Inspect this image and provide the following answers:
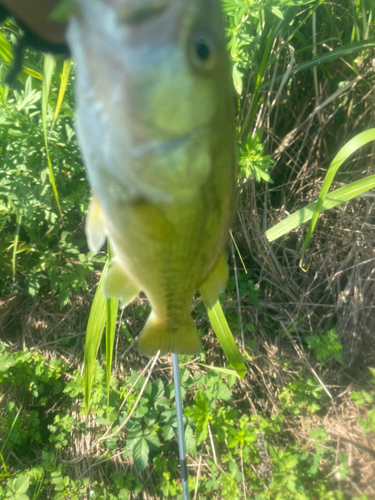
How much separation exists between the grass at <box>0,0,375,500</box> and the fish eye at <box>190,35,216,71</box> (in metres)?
1.00

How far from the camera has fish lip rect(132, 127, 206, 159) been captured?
0.28 m

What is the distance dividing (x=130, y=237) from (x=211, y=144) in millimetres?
126

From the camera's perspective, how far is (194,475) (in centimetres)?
158

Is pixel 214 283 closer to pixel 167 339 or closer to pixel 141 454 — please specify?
pixel 167 339

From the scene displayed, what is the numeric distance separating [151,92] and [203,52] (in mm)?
53

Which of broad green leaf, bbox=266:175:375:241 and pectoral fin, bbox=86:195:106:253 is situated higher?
broad green leaf, bbox=266:175:375:241

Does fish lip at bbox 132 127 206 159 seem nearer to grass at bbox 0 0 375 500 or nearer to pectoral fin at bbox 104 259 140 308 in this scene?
pectoral fin at bbox 104 259 140 308

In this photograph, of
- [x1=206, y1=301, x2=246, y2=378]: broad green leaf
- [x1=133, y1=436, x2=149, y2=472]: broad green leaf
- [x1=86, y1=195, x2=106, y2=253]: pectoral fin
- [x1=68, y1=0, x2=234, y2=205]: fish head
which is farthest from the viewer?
[x1=133, y1=436, x2=149, y2=472]: broad green leaf

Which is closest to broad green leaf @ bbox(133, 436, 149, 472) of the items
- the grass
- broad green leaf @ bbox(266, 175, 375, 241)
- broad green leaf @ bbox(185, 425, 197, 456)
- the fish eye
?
the grass

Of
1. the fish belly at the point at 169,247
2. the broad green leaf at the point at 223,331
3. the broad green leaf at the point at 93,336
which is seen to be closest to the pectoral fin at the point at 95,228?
the fish belly at the point at 169,247

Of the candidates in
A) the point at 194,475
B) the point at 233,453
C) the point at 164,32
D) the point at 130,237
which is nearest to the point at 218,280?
the point at 130,237

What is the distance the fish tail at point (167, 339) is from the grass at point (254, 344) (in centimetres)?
82

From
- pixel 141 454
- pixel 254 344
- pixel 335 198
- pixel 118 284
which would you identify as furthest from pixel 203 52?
pixel 254 344

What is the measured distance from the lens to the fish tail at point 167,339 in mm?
522
